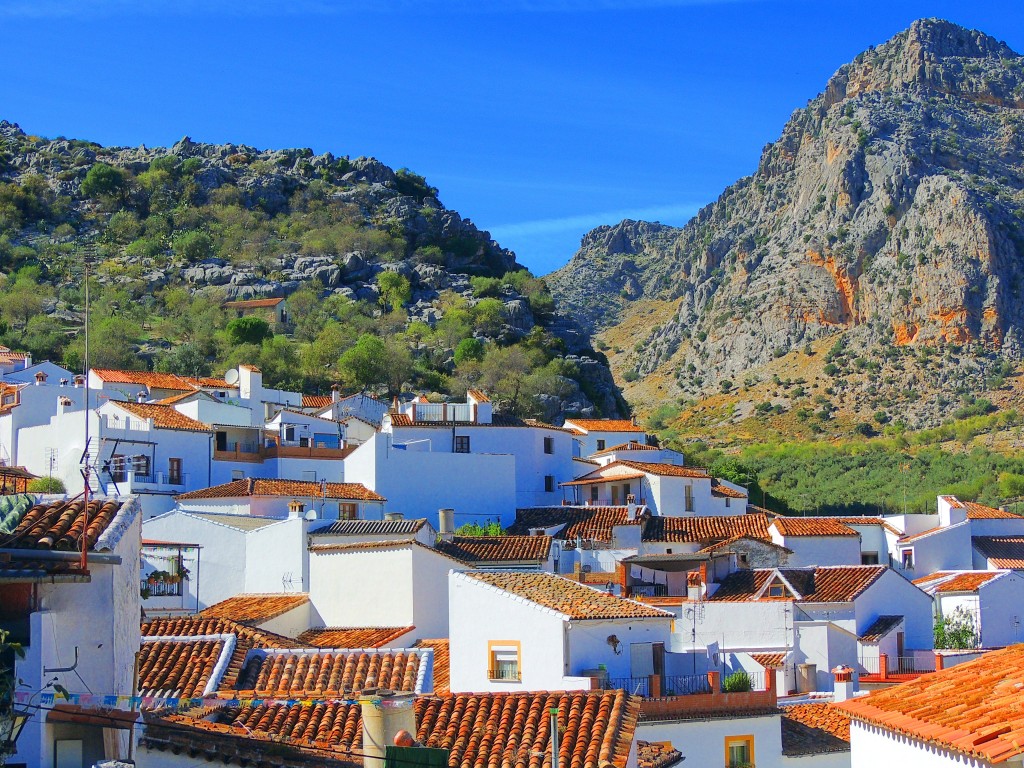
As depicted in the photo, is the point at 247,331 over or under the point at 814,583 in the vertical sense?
over

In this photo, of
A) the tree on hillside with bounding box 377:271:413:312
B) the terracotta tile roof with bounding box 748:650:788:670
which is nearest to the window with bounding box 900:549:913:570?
the terracotta tile roof with bounding box 748:650:788:670

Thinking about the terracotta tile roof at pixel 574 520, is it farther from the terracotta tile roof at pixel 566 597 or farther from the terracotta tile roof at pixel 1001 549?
the terracotta tile roof at pixel 566 597

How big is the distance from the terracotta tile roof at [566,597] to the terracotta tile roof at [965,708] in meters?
7.61

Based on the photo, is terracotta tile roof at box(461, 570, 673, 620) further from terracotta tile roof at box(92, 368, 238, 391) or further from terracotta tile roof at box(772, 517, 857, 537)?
terracotta tile roof at box(92, 368, 238, 391)

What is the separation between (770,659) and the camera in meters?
32.4

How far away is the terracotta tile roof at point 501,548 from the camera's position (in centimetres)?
4125

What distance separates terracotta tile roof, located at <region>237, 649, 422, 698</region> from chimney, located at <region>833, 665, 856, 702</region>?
11632 millimetres

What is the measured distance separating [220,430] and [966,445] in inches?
2770

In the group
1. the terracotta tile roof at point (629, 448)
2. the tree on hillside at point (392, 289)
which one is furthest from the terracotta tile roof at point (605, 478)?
the tree on hillside at point (392, 289)

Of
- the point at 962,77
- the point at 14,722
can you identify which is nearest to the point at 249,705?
the point at 14,722

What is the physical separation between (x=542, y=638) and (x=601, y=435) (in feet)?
175

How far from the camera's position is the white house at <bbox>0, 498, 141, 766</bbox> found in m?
11.2

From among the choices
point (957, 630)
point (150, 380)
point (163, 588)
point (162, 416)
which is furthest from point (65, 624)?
point (150, 380)

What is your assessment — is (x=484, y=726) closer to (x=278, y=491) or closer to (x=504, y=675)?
(x=504, y=675)
